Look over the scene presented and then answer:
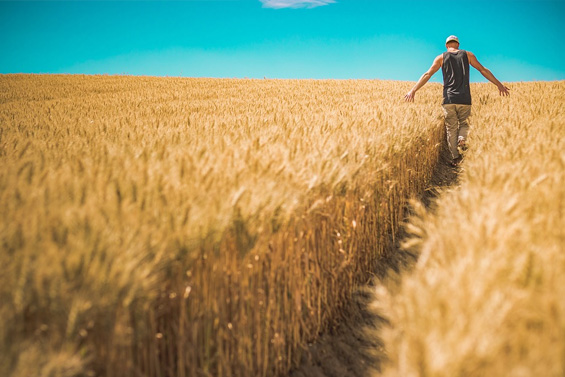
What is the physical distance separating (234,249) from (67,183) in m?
0.79

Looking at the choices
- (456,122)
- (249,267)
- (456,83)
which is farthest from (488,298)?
(456,122)

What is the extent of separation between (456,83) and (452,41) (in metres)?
0.75

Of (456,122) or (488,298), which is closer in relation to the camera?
(488,298)

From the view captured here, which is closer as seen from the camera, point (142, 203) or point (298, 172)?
point (142, 203)

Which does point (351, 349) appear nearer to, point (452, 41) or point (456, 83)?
point (456, 83)

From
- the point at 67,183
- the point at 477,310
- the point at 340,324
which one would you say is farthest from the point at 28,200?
the point at 340,324

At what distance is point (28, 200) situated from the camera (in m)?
1.37

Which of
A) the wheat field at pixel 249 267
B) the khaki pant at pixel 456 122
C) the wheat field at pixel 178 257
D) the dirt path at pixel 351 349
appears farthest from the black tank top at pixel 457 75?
the dirt path at pixel 351 349

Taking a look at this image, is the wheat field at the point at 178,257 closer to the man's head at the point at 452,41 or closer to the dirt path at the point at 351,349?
the dirt path at the point at 351,349

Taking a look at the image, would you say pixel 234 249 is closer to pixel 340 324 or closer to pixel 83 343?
pixel 83 343

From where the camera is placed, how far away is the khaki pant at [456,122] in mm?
6522

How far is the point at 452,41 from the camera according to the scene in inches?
250

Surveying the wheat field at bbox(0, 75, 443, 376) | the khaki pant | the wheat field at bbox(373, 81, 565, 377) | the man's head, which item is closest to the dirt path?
the wheat field at bbox(0, 75, 443, 376)

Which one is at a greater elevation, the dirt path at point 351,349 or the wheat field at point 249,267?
the wheat field at point 249,267
